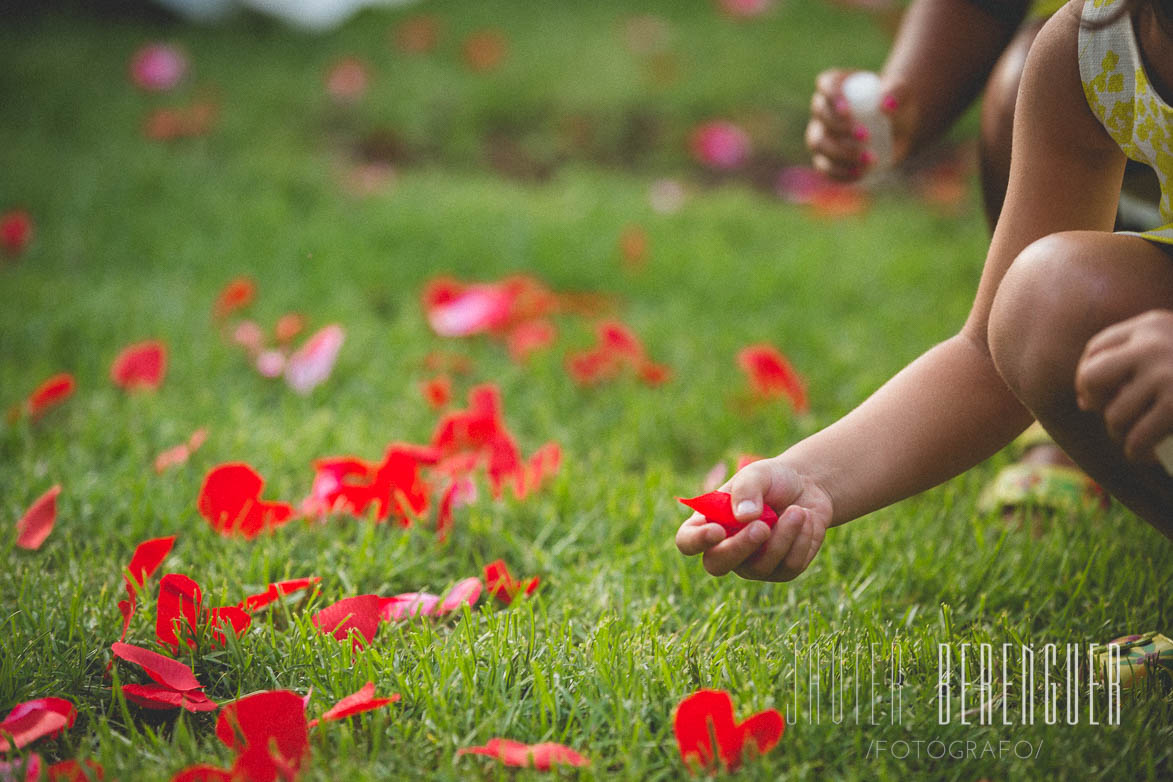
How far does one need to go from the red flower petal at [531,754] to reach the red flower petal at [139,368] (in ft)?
3.97

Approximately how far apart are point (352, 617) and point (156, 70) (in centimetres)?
344

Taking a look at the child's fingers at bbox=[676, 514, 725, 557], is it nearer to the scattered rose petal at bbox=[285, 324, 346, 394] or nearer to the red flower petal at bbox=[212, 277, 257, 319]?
the scattered rose petal at bbox=[285, 324, 346, 394]

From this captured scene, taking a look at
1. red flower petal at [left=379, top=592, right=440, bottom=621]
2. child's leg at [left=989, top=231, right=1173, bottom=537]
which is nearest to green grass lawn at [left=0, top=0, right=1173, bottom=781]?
red flower petal at [left=379, top=592, right=440, bottom=621]

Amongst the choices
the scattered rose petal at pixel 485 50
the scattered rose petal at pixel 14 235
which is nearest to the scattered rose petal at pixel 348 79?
the scattered rose petal at pixel 485 50

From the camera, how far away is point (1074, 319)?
2.62 feet

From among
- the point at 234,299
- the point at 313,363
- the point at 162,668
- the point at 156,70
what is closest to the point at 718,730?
the point at 162,668

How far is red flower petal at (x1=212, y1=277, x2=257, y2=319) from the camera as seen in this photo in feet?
6.46

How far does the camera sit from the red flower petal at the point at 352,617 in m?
1.02

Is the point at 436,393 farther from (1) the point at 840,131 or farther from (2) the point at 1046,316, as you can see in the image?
(2) the point at 1046,316

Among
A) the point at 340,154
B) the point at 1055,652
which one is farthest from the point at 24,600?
the point at 340,154

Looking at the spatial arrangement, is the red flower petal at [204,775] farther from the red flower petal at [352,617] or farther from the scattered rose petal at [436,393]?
the scattered rose petal at [436,393]

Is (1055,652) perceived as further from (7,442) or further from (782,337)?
(7,442)

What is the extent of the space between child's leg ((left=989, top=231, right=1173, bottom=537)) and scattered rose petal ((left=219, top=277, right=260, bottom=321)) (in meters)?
1.56

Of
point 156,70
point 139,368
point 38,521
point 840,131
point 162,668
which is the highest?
point 840,131
